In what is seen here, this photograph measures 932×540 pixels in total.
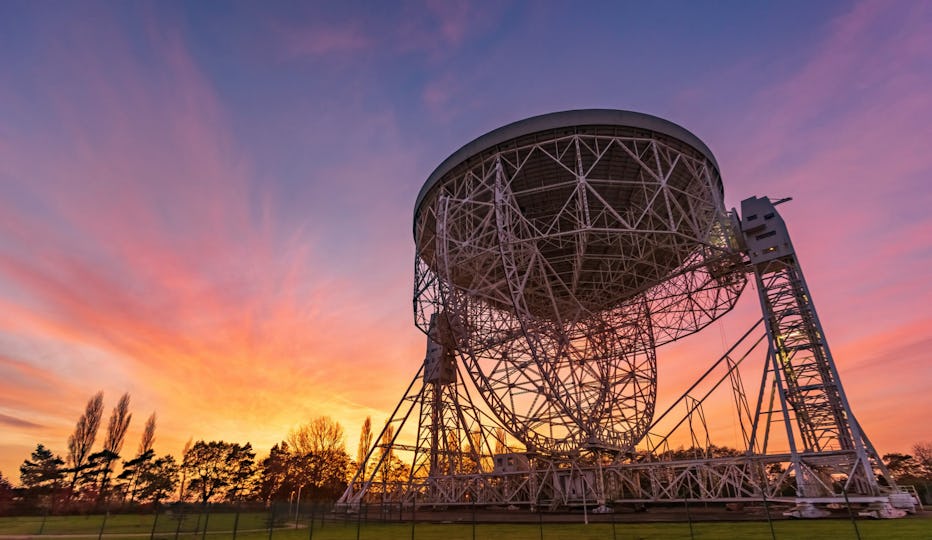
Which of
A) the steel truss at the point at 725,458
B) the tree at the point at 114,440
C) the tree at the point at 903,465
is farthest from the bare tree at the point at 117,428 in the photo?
the tree at the point at 903,465

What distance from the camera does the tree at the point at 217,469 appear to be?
55.2 metres

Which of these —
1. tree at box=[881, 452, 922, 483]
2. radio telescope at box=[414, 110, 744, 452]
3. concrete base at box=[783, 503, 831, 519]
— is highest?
radio telescope at box=[414, 110, 744, 452]

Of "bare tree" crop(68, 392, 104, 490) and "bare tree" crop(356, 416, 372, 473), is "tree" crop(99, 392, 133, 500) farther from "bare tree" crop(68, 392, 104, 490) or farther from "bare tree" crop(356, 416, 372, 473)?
"bare tree" crop(356, 416, 372, 473)

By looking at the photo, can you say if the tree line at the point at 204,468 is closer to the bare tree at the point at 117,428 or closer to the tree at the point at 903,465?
the bare tree at the point at 117,428

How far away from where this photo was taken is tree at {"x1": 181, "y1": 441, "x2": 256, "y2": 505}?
181 feet

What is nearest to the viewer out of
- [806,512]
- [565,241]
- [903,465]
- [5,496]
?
[806,512]

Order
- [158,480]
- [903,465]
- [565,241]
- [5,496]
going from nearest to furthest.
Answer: [565,241] → [5,496] → [158,480] → [903,465]

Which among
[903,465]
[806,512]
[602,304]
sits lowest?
[806,512]

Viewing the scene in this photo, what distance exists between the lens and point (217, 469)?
2211 inches

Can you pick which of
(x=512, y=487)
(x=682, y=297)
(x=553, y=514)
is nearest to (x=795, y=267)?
(x=682, y=297)

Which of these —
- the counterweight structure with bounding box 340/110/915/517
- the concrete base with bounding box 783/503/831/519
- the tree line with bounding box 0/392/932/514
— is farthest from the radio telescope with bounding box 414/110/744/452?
the tree line with bounding box 0/392/932/514

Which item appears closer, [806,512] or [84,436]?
[806,512]

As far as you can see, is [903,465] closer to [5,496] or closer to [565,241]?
[565,241]

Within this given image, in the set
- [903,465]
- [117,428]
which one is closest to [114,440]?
[117,428]
